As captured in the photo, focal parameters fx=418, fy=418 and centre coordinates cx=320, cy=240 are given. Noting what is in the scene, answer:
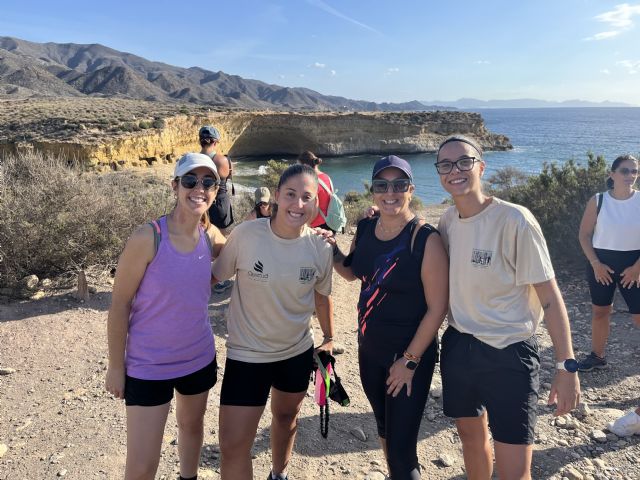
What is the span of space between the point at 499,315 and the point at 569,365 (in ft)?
1.16

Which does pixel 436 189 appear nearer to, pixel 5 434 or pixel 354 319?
pixel 354 319

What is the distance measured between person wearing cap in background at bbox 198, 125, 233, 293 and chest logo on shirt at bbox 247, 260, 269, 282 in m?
2.93

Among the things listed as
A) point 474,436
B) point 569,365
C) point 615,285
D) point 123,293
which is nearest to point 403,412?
point 474,436

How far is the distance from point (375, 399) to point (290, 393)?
18.4 inches

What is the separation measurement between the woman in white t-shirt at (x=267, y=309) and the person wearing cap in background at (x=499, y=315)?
75cm

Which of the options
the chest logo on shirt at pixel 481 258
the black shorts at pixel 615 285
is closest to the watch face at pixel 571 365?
the chest logo on shirt at pixel 481 258

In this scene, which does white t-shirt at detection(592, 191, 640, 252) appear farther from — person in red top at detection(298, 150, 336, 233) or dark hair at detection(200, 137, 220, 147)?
dark hair at detection(200, 137, 220, 147)

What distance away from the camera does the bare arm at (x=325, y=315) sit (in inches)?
98.2

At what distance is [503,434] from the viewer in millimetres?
1950

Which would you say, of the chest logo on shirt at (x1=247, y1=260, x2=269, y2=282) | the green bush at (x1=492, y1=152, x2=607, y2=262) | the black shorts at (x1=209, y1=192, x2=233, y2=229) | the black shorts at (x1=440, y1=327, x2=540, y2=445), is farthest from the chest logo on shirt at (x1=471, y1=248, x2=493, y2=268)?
the green bush at (x1=492, y1=152, x2=607, y2=262)

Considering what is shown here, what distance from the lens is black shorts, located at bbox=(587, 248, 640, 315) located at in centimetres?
363

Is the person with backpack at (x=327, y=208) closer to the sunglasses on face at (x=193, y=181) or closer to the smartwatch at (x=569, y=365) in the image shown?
the sunglasses on face at (x=193, y=181)

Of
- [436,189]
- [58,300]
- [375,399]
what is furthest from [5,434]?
[436,189]

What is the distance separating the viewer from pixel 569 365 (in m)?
1.88
